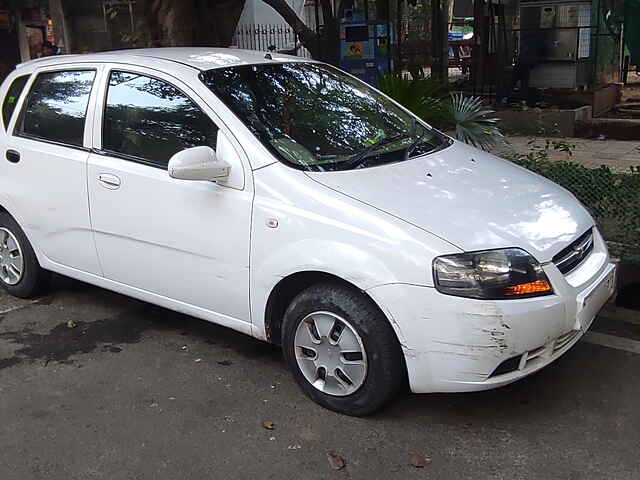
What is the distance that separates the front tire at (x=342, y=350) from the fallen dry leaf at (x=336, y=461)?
33cm

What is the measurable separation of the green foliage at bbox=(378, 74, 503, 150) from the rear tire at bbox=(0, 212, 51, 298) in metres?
3.43

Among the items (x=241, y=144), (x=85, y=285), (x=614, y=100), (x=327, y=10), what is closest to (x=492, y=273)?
(x=241, y=144)

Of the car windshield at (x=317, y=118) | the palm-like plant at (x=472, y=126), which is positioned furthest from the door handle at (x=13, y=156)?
the palm-like plant at (x=472, y=126)

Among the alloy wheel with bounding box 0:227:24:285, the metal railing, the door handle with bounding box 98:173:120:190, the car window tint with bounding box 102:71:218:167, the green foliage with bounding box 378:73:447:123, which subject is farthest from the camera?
the metal railing

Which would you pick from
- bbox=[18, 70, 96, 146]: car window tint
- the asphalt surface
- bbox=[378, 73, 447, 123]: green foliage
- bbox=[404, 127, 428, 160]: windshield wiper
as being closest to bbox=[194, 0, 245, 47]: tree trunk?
bbox=[378, 73, 447, 123]: green foliage

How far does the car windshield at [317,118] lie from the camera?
409 cm

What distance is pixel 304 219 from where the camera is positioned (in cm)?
371

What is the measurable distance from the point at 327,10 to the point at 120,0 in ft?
22.5

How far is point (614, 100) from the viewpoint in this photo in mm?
13625

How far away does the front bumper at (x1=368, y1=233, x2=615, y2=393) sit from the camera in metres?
3.34

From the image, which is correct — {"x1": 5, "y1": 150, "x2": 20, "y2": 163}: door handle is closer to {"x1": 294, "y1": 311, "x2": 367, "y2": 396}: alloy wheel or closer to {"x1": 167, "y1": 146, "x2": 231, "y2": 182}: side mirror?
{"x1": 167, "y1": 146, "x2": 231, "y2": 182}: side mirror

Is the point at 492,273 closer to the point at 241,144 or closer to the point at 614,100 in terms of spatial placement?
the point at 241,144

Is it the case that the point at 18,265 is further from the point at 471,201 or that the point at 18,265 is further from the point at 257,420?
the point at 471,201

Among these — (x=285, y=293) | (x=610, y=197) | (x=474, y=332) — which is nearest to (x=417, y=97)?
(x=610, y=197)
